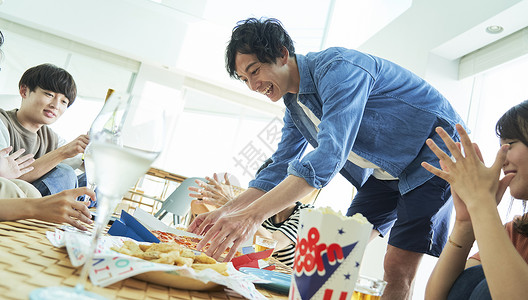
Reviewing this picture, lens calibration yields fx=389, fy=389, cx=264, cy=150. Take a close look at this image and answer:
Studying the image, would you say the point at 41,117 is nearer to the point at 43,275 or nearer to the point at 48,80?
the point at 48,80

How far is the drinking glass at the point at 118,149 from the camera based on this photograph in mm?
352

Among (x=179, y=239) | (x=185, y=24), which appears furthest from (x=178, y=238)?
(x=185, y=24)

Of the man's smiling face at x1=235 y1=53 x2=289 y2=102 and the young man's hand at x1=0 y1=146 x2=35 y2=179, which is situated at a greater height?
the man's smiling face at x1=235 y1=53 x2=289 y2=102

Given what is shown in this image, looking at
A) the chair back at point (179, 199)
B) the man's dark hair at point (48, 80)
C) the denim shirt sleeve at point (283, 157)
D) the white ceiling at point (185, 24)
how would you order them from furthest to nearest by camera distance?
the white ceiling at point (185, 24) → the chair back at point (179, 199) → the man's dark hair at point (48, 80) → the denim shirt sleeve at point (283, 157)

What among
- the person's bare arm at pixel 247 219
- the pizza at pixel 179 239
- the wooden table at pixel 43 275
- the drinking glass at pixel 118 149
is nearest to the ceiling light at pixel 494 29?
the person's bare arm at pixel 247 219

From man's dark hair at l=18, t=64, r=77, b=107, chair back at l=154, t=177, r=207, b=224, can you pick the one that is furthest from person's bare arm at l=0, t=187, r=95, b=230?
chair back at l=154, t=177, r=207, b=224

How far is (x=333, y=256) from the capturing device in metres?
0.42

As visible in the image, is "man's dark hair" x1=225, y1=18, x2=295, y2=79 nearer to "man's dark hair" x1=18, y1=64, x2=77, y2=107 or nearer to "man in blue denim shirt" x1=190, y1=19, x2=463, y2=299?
"man in blue denim shirt" x1=190, y1=19, x2=463, y2=299

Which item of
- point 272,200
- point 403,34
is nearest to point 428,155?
point 272,200

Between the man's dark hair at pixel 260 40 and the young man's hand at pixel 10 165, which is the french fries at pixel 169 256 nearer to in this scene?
the young man's hand at pixel 10 165

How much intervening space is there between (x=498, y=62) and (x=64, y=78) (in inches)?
116

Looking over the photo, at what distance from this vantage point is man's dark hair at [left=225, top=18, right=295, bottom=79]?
1304mm

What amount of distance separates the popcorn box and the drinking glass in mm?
193

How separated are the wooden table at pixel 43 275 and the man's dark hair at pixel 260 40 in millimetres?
903
